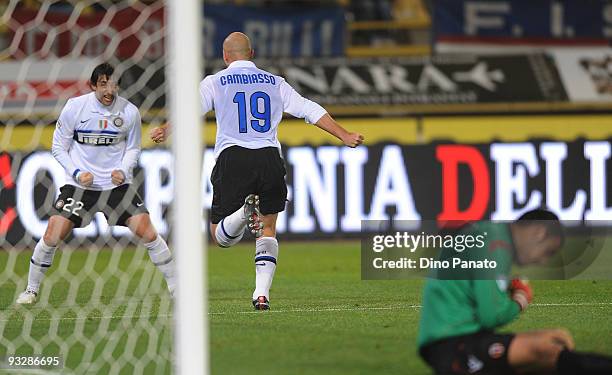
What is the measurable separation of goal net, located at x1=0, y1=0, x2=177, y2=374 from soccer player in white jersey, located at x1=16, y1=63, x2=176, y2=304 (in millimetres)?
465

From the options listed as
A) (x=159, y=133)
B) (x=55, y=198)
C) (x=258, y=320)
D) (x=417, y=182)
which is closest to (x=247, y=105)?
(x=159, y=133)

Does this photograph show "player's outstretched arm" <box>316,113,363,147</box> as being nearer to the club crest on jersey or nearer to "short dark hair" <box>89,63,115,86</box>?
"short dark hair" <box>89,63,115,86</box>

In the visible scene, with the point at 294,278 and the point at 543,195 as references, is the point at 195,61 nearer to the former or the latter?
the point at 294,278

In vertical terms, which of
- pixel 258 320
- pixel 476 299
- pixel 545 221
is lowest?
pixel 476 299

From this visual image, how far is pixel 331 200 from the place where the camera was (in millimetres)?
14930

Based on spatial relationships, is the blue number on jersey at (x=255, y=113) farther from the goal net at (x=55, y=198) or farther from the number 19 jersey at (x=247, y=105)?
the goal net at (x=55, y=198)

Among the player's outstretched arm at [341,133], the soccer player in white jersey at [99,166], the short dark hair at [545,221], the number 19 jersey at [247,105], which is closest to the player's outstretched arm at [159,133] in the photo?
the number 19 jersey at [247,105]

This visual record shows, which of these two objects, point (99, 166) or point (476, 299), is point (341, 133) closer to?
point (99, 166)

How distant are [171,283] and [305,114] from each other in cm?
155

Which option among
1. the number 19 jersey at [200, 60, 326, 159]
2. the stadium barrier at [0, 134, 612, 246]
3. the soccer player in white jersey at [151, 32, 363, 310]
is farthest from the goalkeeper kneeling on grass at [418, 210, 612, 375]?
the stadium barrier at [0, 134, 612, 246]

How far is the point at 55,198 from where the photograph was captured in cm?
1386

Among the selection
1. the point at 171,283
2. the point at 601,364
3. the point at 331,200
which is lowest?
the point at 601,364

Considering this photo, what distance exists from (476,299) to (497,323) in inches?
5.8

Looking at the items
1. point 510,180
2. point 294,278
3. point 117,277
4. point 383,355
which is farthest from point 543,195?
point 383,355
